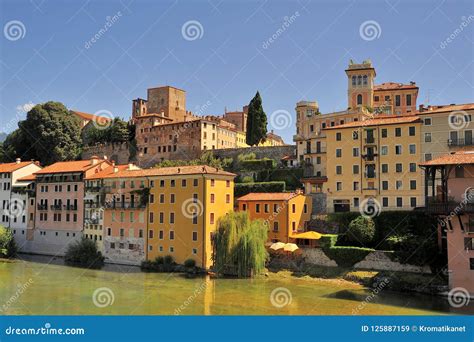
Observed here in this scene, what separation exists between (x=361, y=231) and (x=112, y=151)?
51598mm

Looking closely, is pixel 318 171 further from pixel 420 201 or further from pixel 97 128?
pixel 97 128

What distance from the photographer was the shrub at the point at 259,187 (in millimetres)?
53281

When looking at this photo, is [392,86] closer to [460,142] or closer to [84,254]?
[460,142]

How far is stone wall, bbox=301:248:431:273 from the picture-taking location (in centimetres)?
3676

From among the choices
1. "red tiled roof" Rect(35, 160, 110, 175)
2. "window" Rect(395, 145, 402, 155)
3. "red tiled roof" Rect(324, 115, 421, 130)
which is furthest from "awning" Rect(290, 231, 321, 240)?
"red tiled roof" Rect(35, 160, 110, 175)

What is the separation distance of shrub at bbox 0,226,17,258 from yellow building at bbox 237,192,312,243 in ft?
82.3

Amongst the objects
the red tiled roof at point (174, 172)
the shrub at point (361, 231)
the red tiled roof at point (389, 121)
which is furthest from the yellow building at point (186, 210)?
the red tiled roof at point (389, 121)

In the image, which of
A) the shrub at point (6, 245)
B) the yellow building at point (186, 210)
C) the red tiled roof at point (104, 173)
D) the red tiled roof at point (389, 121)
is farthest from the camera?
the red tiled roof at point (104, 173)

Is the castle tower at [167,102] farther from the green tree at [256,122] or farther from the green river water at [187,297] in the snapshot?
the green river water at [187,297]

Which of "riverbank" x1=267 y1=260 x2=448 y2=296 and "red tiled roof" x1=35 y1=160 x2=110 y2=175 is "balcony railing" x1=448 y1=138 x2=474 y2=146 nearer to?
"riverbank" x1=267 y1=260 x2=448 y2=296

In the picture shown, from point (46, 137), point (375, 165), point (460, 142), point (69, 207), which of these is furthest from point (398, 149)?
point (46, 137)

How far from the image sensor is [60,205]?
54.7m

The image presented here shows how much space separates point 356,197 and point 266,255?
36.0ft

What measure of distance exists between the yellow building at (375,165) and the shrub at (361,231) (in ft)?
12.3
